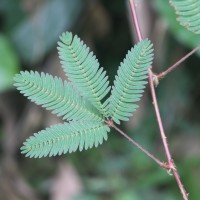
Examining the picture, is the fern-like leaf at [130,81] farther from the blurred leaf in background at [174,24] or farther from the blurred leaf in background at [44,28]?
the blurred leaf in background at [44,28]

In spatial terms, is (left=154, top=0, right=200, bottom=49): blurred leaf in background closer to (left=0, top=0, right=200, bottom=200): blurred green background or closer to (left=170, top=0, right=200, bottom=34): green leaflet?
(left=0, top=0, right=200, bottom=200): blurred green background

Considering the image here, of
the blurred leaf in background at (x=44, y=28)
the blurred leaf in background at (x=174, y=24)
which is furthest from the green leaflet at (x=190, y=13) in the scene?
the blurred leaf in background at (x=44, y=28)

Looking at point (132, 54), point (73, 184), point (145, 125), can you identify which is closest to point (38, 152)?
point (132, 54)

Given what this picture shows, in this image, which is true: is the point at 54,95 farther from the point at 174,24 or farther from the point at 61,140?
the point at 174,24

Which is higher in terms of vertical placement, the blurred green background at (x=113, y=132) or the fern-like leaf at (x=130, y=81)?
the blurred green background at (x=113, y=132)

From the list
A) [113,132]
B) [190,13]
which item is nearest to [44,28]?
[113,132]

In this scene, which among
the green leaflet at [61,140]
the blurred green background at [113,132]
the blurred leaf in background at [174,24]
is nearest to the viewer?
the green leaflet at [61,140]

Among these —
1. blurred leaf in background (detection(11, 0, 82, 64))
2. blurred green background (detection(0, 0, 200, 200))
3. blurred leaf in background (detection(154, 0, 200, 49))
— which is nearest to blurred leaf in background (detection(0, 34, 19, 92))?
blurred green background (detection(0, 0, 200, 200))
